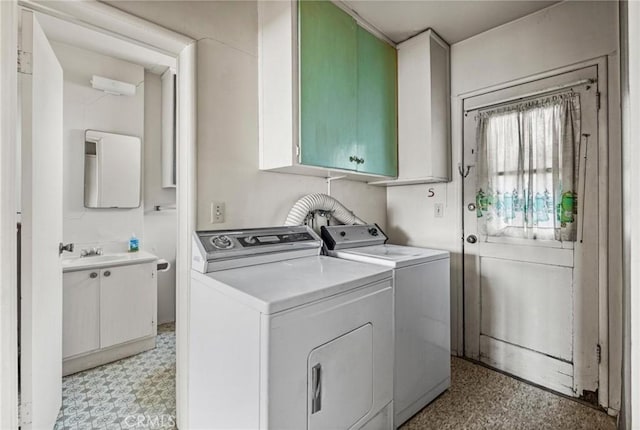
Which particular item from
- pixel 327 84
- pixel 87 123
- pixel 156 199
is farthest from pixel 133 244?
pixel 327 84

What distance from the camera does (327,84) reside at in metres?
1.87

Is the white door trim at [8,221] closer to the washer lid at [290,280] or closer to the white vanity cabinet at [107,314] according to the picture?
the washer lid at [290,280]

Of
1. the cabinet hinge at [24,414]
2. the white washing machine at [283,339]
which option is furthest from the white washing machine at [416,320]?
the cabinet hinge at [24,414]

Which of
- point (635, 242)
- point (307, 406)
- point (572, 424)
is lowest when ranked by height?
point (572, 424)

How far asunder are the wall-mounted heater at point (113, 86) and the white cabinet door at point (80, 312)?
163cm

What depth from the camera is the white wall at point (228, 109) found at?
5.39 ft

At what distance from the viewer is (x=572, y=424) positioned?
1732 mm

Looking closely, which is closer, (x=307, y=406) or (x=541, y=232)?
(x=307, y=406)

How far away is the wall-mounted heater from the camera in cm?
266

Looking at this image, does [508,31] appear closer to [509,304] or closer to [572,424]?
[509,304]

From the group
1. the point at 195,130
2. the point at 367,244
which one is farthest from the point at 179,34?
the point at 367,244

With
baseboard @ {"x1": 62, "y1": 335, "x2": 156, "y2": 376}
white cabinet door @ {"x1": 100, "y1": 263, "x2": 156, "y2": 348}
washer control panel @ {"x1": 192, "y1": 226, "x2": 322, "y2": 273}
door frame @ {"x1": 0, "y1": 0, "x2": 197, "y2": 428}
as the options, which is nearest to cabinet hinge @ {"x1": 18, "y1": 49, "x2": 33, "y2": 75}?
door frame @ {"x1": 0, "y1": 0, "x2": 197, "y2": 428}

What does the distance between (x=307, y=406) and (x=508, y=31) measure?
276 cm

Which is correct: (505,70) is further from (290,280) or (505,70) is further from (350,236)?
(290,280)
